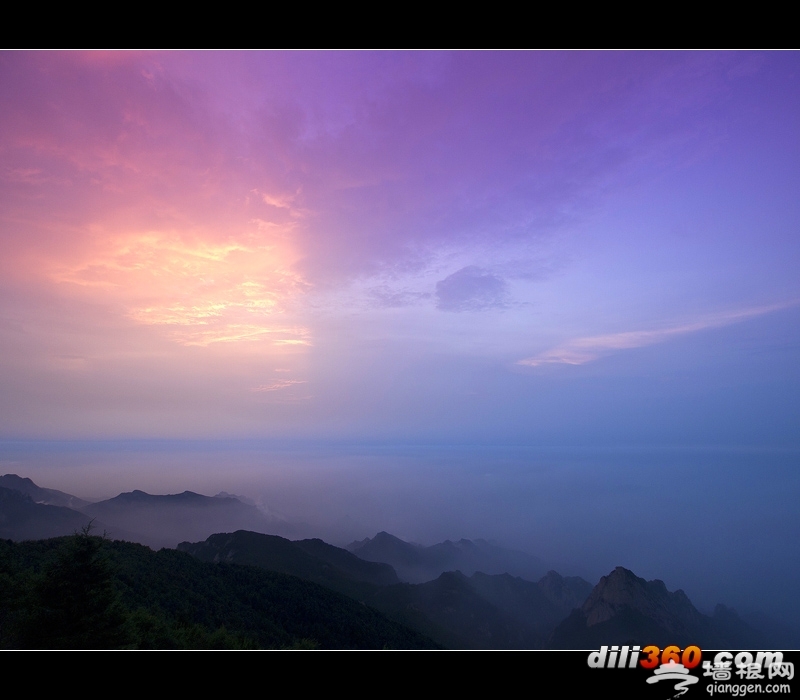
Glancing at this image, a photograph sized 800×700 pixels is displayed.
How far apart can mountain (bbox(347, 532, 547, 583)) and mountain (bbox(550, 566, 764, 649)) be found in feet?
87.7

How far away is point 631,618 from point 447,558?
45.9 m

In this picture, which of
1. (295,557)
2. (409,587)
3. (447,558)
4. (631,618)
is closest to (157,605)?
(295,557)

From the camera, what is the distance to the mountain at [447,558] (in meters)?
76.1

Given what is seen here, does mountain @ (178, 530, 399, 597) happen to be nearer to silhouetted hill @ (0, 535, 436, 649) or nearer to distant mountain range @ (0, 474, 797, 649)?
distant mountain range @ (0, 474, 797, 649)

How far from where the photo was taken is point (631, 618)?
146ft

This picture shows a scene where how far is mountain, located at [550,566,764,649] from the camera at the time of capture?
44928 millimetres

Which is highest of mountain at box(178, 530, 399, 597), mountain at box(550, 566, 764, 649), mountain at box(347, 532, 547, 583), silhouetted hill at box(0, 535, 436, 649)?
silhouetted hill at box(0, 535, 436, 649)

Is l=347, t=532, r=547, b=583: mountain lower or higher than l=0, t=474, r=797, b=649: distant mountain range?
lower

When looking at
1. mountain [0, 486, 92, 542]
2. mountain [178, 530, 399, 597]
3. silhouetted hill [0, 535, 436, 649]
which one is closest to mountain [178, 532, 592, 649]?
mountain [178, 530, 399, 597]

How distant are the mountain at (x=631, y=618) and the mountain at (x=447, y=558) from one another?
87.7ft

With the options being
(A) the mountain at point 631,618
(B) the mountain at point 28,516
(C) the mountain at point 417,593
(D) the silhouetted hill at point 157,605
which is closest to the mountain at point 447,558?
(C) the mountain at point 417,593
